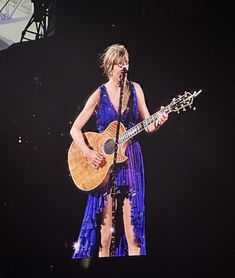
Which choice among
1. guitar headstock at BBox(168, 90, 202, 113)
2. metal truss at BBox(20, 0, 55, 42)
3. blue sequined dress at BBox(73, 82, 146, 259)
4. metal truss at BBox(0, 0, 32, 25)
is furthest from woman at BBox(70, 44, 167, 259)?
metal truss at BBox(0, 0, 32, 25)

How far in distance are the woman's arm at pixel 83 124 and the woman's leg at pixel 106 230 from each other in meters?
0.28

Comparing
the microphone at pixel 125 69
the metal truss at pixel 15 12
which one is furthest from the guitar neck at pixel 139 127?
the metal truss at pixel 15 12

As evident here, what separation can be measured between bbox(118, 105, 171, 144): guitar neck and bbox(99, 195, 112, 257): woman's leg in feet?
1.33

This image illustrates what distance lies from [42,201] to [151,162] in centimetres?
80

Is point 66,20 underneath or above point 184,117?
above

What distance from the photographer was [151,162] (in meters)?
3.18

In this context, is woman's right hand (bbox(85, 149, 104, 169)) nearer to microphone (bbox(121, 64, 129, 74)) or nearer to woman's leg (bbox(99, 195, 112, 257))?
woman's leg (bbox(99, 195, 112, 257))

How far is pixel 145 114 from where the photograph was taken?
3133mm

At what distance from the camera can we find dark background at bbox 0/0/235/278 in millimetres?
2984

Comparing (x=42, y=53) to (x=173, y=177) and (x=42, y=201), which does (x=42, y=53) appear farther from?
(x=173, y=177)

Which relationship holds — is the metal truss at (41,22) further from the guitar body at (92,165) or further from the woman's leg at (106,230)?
the woman's leg at (106,230)

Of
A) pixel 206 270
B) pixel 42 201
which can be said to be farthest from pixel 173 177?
pixel 42 201

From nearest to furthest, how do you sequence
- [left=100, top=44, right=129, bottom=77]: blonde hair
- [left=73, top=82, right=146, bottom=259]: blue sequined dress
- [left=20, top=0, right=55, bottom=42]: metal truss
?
1. [left=73, top=82, right=146, bottom=259]: blue sequined dress
2. [left=20, top=0, right=55, bottom=42]: metal truss
3. [left=100, top=44, right=129, bottom=77]: blonde hair

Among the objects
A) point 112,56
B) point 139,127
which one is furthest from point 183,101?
point 112,56
